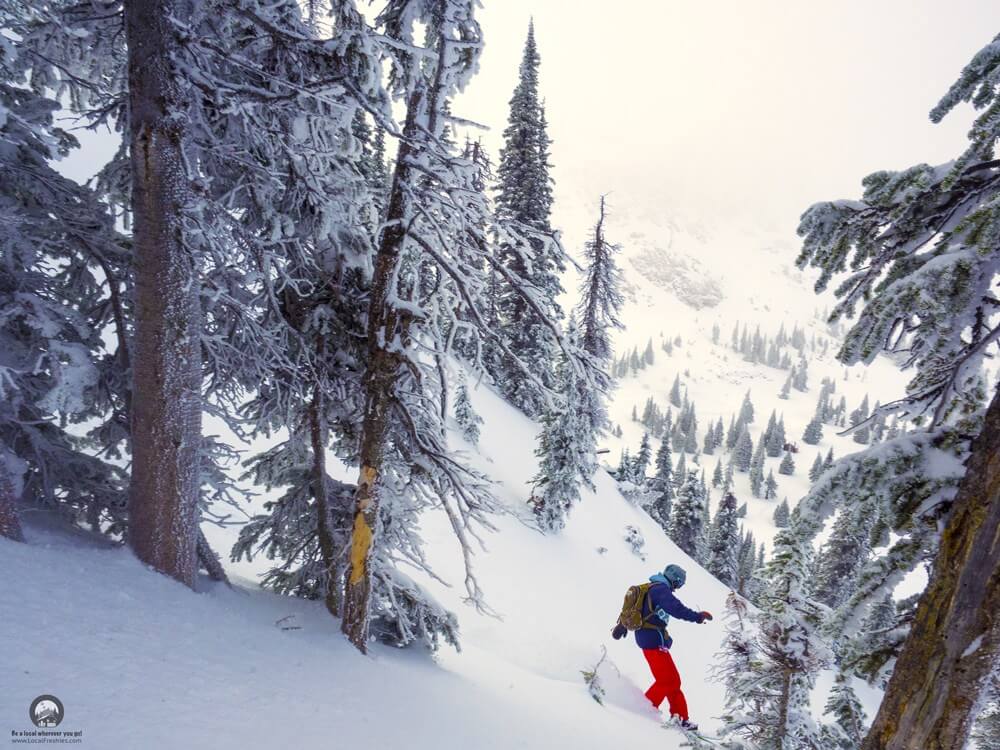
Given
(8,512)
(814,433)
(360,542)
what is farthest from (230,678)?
(814,433)

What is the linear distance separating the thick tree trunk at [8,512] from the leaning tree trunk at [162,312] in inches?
32.6

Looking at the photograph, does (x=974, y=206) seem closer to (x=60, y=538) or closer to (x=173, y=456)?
(x=173, y=456)

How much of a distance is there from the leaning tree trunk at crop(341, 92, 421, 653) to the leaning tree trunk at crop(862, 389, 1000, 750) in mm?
4235

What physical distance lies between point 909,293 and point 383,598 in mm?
6289

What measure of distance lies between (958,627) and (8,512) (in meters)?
6.80

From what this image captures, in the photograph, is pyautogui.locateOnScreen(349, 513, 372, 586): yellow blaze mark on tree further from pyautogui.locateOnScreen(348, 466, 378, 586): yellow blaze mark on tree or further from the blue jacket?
the blue jacket

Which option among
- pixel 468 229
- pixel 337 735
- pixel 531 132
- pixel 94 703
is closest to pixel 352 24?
pixel 468 229

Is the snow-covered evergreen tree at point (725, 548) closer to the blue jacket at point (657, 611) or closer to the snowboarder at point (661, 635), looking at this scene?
the snowboarder at point (661, 635)

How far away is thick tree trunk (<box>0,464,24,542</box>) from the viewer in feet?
14.6

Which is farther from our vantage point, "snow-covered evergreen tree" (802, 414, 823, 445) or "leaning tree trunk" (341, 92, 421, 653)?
"snow-covered evergreen tree" (802, 414, 823, 445)

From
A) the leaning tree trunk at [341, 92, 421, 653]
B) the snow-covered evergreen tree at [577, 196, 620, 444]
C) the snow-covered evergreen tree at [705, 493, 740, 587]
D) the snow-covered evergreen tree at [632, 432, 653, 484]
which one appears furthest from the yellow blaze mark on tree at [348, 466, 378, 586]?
the snow-covered evergreen tree at [705, 493, 740, 587]

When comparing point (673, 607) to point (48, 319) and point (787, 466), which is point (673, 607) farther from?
point (787, 466)

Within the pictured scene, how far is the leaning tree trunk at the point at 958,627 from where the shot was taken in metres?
2.68

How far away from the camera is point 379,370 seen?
5289 millimetres
